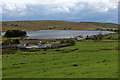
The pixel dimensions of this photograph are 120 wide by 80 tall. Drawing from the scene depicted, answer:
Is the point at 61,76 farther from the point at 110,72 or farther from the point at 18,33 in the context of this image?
the point at 18,33

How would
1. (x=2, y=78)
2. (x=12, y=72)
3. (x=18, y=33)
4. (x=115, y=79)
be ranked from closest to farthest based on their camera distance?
1. (x=115, y=79)
2. (x=2, y=78)
3. (x=12, y=72)
4. (x=18, y=33)

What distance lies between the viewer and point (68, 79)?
22.0 meters

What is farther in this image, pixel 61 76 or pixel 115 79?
pixel 61 76

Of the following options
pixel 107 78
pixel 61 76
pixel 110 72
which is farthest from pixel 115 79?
pixel 61 76

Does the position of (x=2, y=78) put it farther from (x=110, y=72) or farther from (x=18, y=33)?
(x=18, y=33)

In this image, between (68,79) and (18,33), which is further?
(18,33)

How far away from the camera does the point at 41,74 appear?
24969mm

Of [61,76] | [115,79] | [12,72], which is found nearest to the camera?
[115,79]

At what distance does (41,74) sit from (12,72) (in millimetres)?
5560

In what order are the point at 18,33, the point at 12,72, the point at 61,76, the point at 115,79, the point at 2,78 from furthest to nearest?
the point at 18,33, the point at 12,72, the point at 2,78, the point at 61,76, the point at 115,79

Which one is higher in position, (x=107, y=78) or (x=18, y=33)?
(x=18, y=33)

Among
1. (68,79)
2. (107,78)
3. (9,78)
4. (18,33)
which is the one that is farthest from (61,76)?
(18,33)

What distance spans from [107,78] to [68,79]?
15.5 ft

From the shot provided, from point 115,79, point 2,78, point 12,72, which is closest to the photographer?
point 115,79
